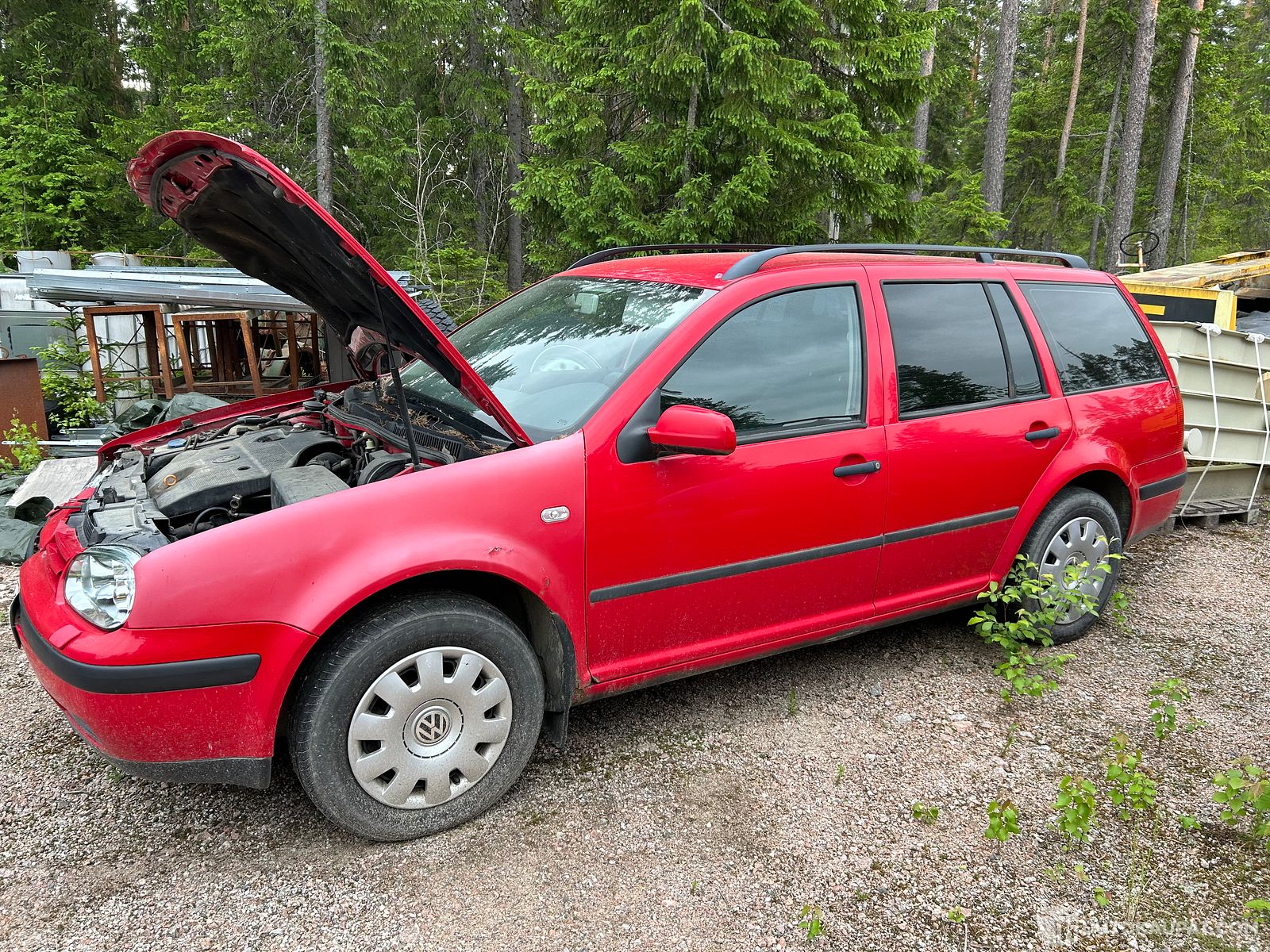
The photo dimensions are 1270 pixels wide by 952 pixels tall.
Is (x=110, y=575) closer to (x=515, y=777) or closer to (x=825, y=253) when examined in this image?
(x=515, y=777)

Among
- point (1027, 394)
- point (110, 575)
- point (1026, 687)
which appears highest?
point (1027, 394)

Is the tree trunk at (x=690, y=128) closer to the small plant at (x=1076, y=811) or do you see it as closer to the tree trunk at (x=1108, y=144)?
the small plant at (x=1076, y=811)

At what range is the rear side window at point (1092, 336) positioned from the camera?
3.96 m

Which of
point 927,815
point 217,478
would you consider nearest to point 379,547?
point 217,478

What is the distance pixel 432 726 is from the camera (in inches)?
104

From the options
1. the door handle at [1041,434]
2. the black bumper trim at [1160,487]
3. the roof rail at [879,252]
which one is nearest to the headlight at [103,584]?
the roof rail at [879,252]

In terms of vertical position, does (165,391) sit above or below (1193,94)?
below

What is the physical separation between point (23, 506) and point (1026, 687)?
5.81 metres

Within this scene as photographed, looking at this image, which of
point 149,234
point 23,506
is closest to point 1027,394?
point 23,506

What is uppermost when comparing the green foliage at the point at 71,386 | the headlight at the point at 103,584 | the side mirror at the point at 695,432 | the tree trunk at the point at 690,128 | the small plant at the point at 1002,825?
the tree trunk at the point at 690,128

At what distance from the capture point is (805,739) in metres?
3.38

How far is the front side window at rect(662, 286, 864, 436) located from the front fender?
1.83 ft

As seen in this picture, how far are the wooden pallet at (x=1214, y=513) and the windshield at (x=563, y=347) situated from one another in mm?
4687

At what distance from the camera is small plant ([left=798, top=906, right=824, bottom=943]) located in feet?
7.80
